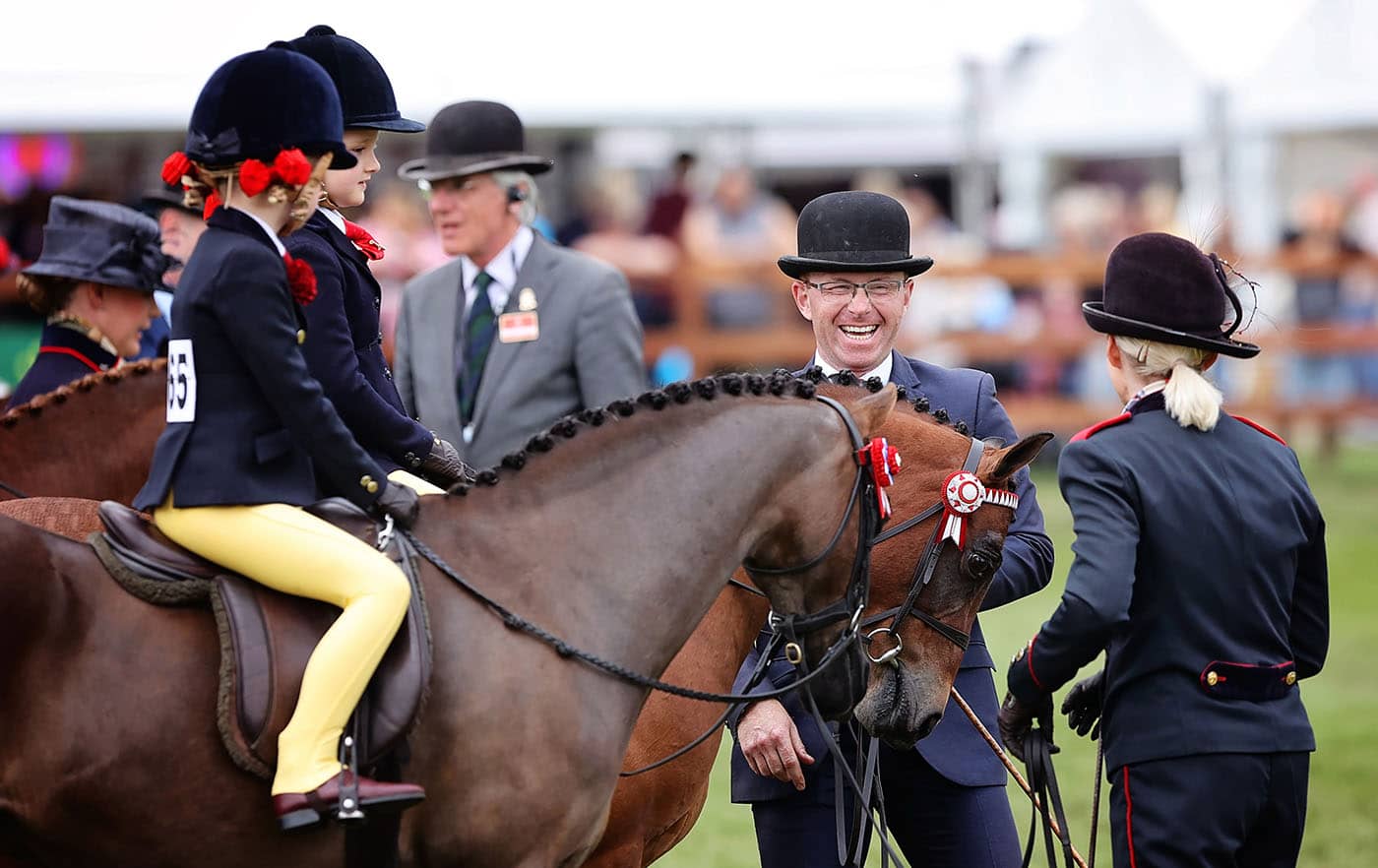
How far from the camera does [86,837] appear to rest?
12.4 feet

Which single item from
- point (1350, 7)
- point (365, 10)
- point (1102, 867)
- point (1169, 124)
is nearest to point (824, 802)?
point (1102, 867)

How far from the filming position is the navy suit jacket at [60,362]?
6.39 m

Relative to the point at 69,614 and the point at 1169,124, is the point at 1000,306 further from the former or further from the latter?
the point at 69,614

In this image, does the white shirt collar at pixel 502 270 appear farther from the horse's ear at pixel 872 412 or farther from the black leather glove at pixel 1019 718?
the black leather glove at pixel 1019 718

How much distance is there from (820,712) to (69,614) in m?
1.77

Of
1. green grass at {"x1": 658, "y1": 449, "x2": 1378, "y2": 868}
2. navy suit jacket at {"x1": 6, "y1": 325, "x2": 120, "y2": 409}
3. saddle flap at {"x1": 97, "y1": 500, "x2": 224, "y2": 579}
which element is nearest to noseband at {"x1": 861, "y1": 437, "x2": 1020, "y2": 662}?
saddle flap at {"x1": 97, "y1": 500, "x2": 224, "y2": 579}

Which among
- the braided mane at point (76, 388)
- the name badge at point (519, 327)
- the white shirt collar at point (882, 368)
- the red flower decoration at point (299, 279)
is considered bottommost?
the name badge at point (519, 327)

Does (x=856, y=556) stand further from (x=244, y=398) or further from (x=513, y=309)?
(x=513, y=309)

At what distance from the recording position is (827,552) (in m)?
4.28

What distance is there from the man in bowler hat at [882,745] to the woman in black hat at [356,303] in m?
1.09

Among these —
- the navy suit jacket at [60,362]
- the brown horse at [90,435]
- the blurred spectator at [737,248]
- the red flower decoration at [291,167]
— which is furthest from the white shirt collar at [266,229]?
the blurred spectator at [737,248]

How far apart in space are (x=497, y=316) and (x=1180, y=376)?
3.57 meters

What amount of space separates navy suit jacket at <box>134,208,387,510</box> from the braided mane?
1631 millimetres

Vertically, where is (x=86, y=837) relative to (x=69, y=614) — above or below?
below
